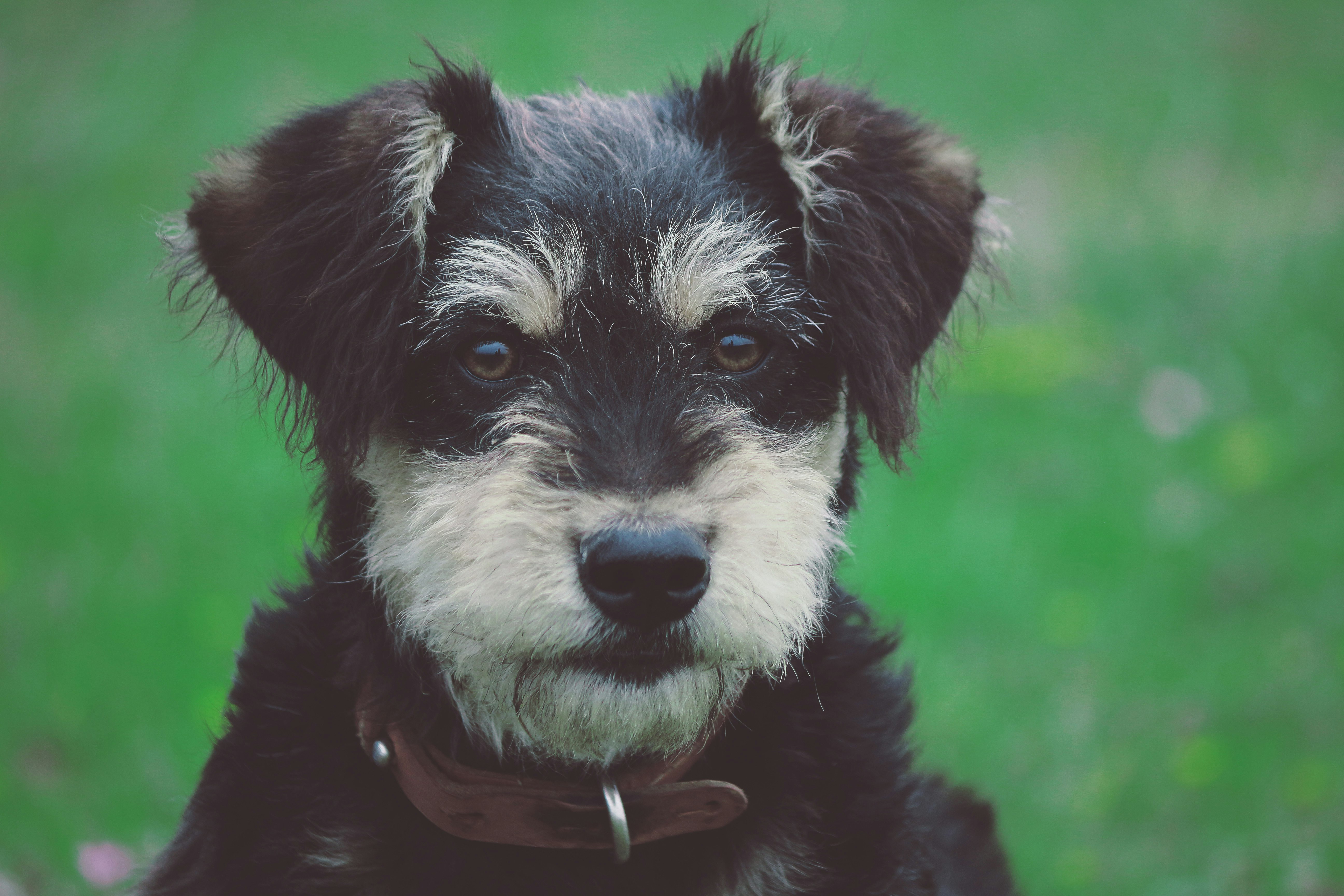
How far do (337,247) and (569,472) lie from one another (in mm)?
867

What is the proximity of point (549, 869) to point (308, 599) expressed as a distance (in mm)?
1089

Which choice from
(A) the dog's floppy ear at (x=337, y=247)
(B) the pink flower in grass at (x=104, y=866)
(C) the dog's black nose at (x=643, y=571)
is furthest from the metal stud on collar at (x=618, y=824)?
(B) the pink flower in grass at (x=104, y=866)

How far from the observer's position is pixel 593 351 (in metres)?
3.06

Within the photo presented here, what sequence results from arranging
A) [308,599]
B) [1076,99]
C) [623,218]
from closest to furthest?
1. [623,218]
2. [308,599]
3. [1076,99]

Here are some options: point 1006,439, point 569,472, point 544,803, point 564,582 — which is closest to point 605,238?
point 569,472

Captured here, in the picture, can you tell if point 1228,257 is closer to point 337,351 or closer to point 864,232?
point 864,232

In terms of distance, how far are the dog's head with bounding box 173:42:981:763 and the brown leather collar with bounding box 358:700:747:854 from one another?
12 cm

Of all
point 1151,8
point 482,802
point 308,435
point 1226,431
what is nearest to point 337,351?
point 308,435

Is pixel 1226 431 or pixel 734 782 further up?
pixel 1226 431

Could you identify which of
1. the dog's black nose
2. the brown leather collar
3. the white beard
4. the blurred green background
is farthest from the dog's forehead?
the brown leather collar

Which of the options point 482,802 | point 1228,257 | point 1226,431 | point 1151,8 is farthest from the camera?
point 1151,8

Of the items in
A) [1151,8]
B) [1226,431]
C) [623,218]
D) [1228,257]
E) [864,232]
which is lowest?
[623,218]

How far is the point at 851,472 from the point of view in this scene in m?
3.62

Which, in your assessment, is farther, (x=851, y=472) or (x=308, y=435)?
(x=851, y=472)
